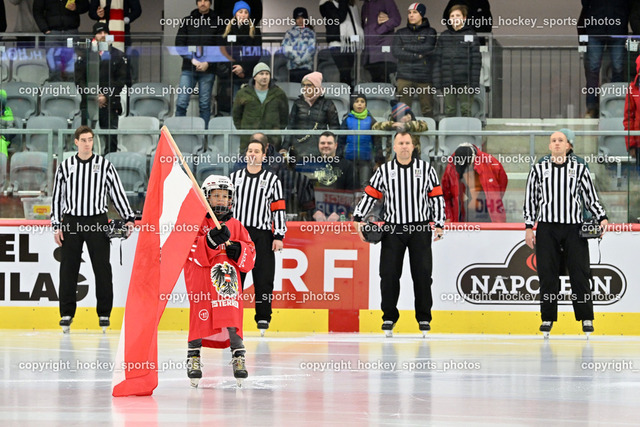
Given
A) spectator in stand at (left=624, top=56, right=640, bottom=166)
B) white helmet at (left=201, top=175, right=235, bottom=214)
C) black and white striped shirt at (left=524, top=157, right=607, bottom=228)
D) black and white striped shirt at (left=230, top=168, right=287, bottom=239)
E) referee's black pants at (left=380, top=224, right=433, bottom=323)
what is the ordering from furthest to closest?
1. spectator in stand at (left=624, top=56, right=640, bottom=166)
2. black and white striped shirt at (left=230, top=168, right=287, bottom=239)
3. referee's black pants at (left=380, top=224, right=433, bottom=323)
4. black and white striped shirt at (left=524, top=157, right=607, bottom=228)
5. white helmet at (left=201, top=175, right=235, bottom=214)

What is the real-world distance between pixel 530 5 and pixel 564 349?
9090 mm

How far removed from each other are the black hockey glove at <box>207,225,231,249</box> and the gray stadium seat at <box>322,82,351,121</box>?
5685mm

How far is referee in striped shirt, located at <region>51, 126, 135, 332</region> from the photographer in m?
12.8

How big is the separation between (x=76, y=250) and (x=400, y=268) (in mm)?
3568

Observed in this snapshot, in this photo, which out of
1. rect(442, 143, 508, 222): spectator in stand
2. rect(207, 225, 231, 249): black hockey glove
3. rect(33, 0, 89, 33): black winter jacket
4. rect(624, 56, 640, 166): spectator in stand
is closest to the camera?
rect(207, 225, 231, 249): black hockey glove

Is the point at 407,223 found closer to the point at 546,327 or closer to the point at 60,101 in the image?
the point at 546,327

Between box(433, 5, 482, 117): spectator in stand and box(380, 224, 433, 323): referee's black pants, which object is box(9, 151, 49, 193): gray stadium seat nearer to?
box(380, 224, 433, 323): referee's black pants

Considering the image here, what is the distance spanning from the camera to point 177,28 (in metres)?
17.0

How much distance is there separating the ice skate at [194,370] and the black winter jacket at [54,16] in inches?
383

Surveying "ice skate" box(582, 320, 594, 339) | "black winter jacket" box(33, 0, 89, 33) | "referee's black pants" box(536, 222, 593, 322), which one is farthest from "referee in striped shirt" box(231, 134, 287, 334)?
"black winter jacket" box(33, 0, 89, 33)

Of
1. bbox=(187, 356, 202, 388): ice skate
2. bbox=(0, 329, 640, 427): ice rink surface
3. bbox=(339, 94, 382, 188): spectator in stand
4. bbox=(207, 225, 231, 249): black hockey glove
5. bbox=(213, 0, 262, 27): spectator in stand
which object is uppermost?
bbox=(213, 0, 262, 27): spectator in stand

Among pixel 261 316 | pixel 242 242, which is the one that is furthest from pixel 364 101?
pixel 242 242

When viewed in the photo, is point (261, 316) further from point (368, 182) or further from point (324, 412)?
point (324, 412)

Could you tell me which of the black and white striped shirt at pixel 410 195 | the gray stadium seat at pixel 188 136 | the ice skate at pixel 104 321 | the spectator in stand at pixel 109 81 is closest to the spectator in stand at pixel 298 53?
the gray stadium seat at pixel 188 136
